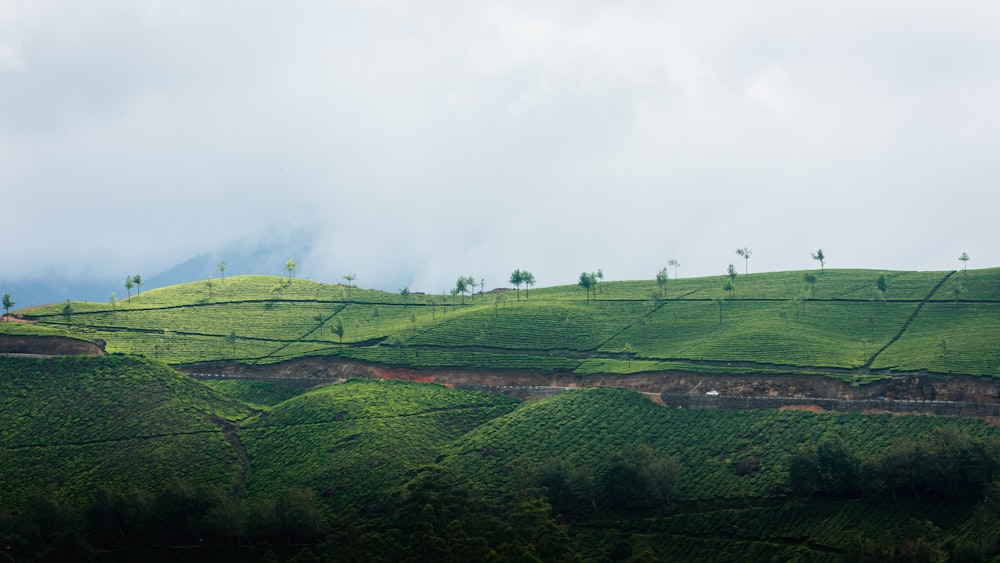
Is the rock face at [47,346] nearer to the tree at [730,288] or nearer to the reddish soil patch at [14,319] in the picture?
the reddish soil patch at [14,319]

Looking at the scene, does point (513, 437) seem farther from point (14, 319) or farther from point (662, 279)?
point (14, 319)

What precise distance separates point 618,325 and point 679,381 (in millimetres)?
22146

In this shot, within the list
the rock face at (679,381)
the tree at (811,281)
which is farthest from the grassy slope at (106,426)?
the tree at (811,281)

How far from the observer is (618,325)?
12100 centimetres

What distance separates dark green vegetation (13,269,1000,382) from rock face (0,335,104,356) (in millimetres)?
3195

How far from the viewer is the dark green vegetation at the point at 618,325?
101 meters

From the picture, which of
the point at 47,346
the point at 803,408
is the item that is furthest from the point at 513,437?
the point at 47,346

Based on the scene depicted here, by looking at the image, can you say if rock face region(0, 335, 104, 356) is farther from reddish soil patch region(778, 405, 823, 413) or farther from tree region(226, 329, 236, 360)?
reddish soil patch region(778, 405, 823, 413)

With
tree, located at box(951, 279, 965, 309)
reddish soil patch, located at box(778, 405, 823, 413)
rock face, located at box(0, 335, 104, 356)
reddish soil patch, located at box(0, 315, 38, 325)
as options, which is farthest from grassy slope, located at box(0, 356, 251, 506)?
tree, located at box(951, 279, 965, 309)

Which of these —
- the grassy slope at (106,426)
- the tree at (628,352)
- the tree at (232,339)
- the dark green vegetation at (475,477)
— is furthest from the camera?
the tree at (232,339)

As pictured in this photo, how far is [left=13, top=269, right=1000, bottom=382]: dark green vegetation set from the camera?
10119cm

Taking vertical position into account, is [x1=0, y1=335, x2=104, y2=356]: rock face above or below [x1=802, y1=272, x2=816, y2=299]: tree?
below

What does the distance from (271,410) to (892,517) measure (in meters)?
58.9

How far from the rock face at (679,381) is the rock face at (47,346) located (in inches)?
462
